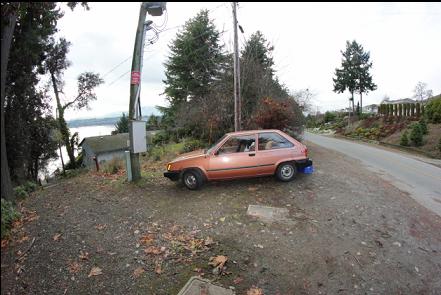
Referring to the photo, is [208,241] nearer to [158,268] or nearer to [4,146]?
[158,268]

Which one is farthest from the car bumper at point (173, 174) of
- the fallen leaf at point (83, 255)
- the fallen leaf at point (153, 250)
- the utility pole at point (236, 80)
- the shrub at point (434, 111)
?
the shrub at point (434, 111)

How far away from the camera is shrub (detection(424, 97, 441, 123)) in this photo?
79.3 ft

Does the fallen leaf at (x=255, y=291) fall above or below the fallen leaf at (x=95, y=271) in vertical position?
below

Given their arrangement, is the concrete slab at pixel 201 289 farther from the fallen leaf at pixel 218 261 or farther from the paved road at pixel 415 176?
the paved road at pixel 415 176

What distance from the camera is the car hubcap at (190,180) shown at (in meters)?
8.47

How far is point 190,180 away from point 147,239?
2.89 m

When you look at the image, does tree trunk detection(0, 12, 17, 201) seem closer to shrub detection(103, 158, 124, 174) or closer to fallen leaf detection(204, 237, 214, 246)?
fallen leaf detection(204, 237, 214, 246)

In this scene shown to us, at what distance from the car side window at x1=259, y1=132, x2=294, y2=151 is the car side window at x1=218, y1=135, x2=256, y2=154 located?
0.23m

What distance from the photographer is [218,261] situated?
16.7 ft

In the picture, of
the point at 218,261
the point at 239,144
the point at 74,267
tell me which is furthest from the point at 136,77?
the point at 218,261

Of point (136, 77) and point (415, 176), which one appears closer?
point (136, 77)

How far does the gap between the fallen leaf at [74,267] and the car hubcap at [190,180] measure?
3.91 metres

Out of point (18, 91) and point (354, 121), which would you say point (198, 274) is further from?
point (354, 121)

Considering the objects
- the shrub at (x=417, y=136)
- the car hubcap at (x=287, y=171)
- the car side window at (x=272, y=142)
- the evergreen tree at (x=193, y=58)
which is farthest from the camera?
the evergreen tree at (x=193, y=58)
